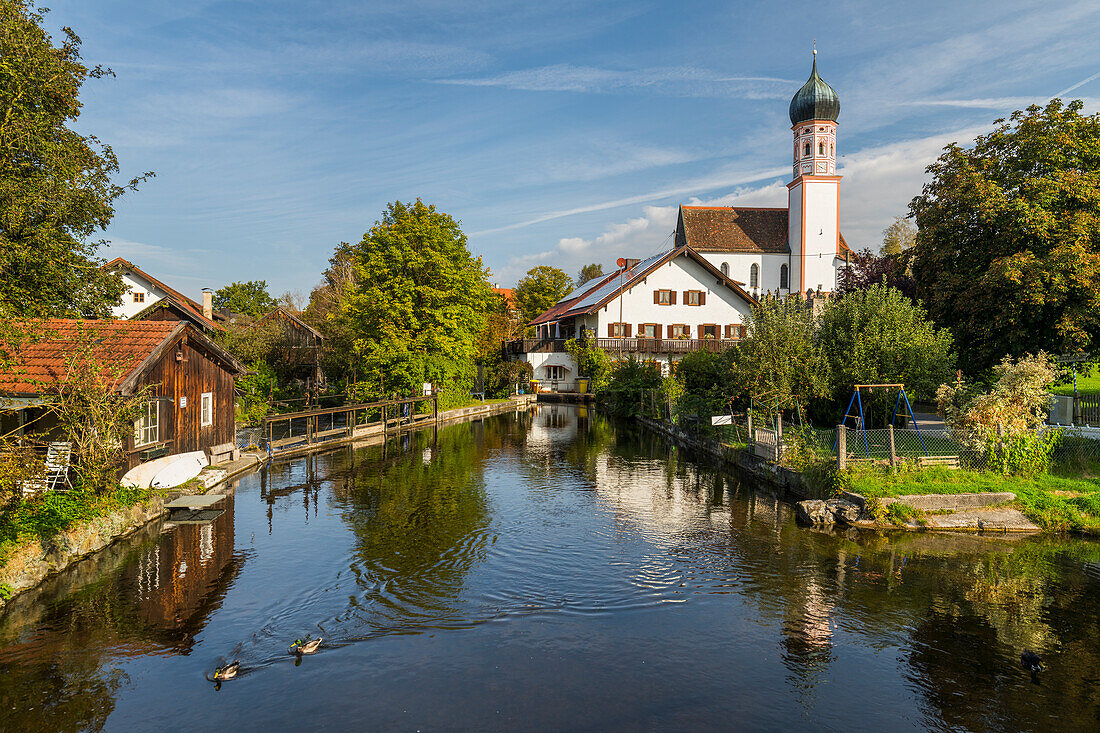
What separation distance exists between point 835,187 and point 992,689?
2761 inches

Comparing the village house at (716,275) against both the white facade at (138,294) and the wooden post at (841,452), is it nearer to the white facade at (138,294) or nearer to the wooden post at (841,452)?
the white facade at (138,294)

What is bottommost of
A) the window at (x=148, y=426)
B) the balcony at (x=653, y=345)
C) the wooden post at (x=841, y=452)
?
the wooden post at (x=841, y=452)

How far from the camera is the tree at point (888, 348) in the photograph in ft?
78.4

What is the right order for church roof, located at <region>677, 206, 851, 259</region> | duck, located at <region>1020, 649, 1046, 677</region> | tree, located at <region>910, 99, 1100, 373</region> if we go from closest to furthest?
duck, located at <region>1020, 649, 1046, 677</region>, tree, located at <region>910, 99, 1100, 373</region>, church roof, located at <region>677, 206, 851, 259</region>

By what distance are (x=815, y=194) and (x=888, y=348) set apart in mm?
51963

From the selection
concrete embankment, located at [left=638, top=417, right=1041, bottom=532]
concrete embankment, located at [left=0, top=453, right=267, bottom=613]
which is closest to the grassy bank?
concrete embankment, located at [left=638, top=417, right=1041, bottom=532]

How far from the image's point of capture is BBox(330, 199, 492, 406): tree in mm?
41219

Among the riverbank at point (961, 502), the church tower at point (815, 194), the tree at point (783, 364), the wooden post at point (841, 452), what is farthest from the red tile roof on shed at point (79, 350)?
the church tower at point (815, 194)

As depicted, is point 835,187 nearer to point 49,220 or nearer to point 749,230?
point 749,230

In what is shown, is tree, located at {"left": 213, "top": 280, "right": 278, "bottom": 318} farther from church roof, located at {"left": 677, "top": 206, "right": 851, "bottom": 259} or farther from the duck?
the duck

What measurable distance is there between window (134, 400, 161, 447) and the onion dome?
69873 millimetres

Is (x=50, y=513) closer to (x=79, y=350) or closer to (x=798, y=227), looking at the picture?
(x=79, y=350)

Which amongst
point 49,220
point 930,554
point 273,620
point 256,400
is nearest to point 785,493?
point 930,554

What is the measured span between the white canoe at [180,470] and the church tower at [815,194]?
63.0 meters
